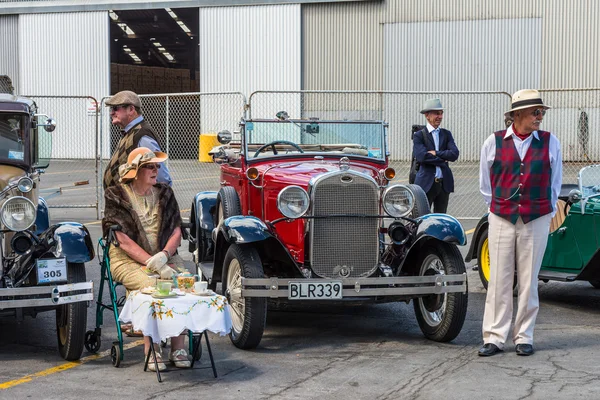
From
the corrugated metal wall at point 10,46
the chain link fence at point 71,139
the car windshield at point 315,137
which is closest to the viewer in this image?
the car windshield at point 315,137

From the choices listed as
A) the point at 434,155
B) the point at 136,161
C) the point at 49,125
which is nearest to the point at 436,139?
the point at 434,155

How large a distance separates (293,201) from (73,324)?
1.87m

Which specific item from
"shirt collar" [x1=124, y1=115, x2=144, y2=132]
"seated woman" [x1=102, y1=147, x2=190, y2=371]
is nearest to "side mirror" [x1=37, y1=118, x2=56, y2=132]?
"shirt collar" [x1=124, y1=115, x2=144, y2=132]

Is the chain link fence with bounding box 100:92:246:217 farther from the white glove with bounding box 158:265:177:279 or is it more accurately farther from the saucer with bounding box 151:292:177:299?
the saucer with bounding box 151:292:177:299

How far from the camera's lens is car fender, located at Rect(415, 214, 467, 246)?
717 centimetres

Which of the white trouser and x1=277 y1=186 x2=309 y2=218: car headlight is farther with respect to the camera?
x1=277 y1=186 x2=309 y2=218: car headlight

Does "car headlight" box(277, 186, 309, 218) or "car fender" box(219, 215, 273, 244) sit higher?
"car headlight" box(277, 186, 309, 218)

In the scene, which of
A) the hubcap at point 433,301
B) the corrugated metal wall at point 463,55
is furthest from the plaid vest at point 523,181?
the corrugated metal wall at point 463,55

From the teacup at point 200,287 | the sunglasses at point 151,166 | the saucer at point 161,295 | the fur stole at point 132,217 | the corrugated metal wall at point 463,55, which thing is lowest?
the saucer at point 161,295

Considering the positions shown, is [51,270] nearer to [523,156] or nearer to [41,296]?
[41,296]

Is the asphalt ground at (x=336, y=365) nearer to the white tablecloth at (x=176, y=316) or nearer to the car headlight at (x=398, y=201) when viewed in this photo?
the white tablecloth at (x=176, y=316)

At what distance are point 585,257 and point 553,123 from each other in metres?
17.1

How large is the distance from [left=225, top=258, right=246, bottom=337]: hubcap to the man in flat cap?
2.92 feet

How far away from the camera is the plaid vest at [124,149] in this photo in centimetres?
736
